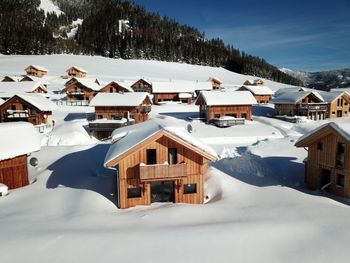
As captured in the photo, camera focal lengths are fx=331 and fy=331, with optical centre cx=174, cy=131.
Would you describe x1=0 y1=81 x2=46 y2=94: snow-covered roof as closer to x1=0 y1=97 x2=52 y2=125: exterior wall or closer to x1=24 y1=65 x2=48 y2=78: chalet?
x1=0 y1=97 x2=52 y2=125: exterior wall

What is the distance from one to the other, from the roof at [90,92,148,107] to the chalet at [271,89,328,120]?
80.8ft

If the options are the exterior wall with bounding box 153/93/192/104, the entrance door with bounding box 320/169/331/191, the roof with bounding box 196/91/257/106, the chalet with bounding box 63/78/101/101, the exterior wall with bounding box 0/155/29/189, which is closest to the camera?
the entrance door with bounding box 320/169/331/191

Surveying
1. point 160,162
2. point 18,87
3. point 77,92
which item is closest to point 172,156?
point 160,162

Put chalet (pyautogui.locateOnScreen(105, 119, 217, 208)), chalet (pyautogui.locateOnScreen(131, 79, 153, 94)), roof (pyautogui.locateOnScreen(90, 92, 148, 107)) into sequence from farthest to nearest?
chalet (pyautogui.locateOnScreen(131, 79, 153, 94)), roof (pyautogui.locateOnScreen(90, 92, 148, 107)), chalet (pyautogui.locateOnScreen(105, 119, 217, 208))

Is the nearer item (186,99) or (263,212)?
(263,212)

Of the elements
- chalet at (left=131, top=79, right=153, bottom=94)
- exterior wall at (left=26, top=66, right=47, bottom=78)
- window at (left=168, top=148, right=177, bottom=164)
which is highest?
exterior wall at (left=26, top=66, right=47, bottom=78)

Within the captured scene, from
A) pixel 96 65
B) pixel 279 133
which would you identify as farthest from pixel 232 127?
pixel 96 65

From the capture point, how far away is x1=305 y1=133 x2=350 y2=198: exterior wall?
22.1m

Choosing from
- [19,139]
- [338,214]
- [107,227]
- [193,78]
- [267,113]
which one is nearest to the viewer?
[107,227]

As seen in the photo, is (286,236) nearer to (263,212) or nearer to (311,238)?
(311,238)

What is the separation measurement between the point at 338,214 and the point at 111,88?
185 ft

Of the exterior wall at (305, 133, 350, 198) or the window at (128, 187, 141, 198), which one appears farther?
the exterior wall at (305, 133, 350, 198)

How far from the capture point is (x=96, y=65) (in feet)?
421

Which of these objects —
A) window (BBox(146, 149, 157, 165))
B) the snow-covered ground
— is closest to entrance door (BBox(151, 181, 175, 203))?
the snow-covered ground
